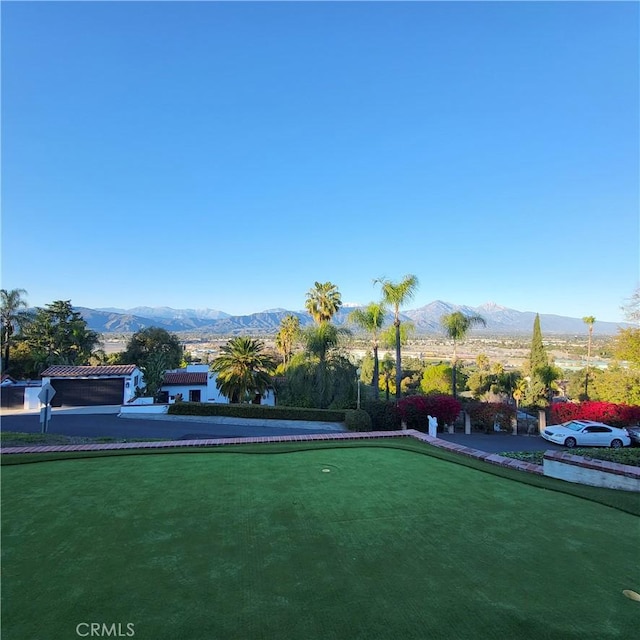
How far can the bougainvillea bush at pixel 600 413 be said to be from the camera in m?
20.6

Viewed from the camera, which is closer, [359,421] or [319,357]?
[359,421]

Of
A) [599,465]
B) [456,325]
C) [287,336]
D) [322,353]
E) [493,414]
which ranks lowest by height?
[493,414]

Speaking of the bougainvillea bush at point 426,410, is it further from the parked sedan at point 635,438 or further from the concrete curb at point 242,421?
the parked sedan at point 635,438

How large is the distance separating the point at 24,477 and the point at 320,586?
5.26 meters

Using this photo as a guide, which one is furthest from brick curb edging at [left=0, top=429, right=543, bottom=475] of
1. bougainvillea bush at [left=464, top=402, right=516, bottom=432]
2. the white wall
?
bougainvillea bush at [left=464, top=402, right=516, bottom=432]

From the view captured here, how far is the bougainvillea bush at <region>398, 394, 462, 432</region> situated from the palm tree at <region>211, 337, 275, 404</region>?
10.4 metres

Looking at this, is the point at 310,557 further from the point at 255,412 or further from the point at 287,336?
the point at 287,336

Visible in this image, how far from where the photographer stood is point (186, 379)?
32.5 meters

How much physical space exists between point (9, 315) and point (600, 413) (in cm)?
4547

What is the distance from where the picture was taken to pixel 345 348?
28219mm

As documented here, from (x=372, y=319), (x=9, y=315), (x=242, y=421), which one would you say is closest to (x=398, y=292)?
(x=372, y=319)

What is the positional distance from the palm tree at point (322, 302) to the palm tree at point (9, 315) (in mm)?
25895
